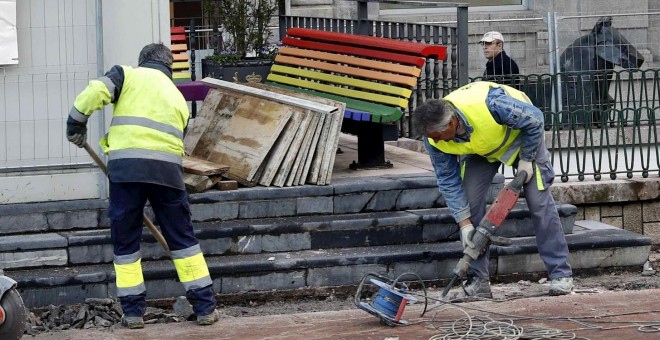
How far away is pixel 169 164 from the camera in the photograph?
7.75 m

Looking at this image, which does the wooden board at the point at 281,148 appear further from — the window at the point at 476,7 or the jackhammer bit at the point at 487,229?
the window at the point at 476,7

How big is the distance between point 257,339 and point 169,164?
1.19 meters

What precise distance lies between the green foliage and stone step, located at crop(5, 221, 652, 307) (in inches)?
169

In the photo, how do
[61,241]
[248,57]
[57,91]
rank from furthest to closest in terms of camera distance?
[248,57], [57,91], [61,241]

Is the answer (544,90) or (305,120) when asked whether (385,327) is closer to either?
(305,120)

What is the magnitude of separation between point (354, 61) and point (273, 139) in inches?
63.8

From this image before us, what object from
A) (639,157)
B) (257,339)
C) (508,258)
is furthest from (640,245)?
(257,339)

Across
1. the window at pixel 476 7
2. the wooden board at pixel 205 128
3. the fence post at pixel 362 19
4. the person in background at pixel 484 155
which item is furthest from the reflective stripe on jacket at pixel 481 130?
the window at pixel 476 7

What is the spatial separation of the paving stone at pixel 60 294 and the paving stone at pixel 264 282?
83 centimetres

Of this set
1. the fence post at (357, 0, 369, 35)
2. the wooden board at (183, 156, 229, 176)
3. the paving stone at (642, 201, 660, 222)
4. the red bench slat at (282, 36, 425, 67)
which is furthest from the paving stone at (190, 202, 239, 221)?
the paving stone at (642, 201, 660, 222)

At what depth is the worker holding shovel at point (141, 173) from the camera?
25.2 ft

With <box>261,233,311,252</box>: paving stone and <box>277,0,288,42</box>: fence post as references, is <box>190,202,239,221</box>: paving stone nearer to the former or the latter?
<box>261,233,311,252</box>: paving stone

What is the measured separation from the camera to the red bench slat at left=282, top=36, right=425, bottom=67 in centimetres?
1038

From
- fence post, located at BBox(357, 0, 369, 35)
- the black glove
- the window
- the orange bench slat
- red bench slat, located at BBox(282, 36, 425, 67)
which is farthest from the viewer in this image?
the window
